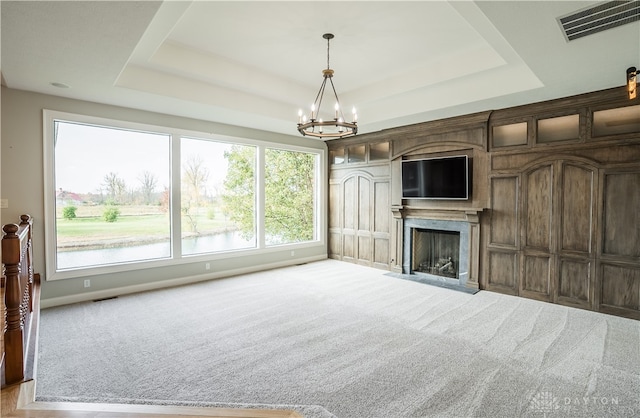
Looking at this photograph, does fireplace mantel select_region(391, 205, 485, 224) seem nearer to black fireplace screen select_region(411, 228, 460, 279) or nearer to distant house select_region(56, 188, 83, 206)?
black fireplace screen select_region(411, 228, 460, 279)

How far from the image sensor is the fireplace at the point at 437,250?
561 cm

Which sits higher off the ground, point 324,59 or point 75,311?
point 324,59

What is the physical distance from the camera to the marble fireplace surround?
5442 mm

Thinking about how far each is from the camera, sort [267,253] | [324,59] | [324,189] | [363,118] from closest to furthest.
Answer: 1. [324,59]
2. [363,118]
3. [267,253]
4. [324,189]

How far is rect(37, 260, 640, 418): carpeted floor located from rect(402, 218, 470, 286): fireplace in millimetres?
920

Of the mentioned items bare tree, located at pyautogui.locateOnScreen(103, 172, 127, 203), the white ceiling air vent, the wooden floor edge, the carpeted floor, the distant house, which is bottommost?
the carpeted floor

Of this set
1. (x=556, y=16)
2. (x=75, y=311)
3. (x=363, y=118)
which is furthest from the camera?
(x=363, y=118)

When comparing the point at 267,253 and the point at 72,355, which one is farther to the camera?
Answer: the point at 267,253

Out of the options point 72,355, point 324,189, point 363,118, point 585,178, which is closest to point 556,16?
point 585,178

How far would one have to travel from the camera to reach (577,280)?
14.6 ft

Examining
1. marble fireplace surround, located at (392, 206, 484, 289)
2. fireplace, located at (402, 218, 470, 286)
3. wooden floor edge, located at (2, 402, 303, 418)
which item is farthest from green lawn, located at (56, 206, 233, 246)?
fireplace, located at (402, 218, 470, 286)

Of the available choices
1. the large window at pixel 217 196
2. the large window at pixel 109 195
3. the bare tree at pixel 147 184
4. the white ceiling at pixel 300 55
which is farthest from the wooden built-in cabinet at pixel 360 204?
the bare tree at pixel 147 184

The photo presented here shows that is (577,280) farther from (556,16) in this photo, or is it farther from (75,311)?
(75,311)

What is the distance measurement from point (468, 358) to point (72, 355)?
3.82 m
